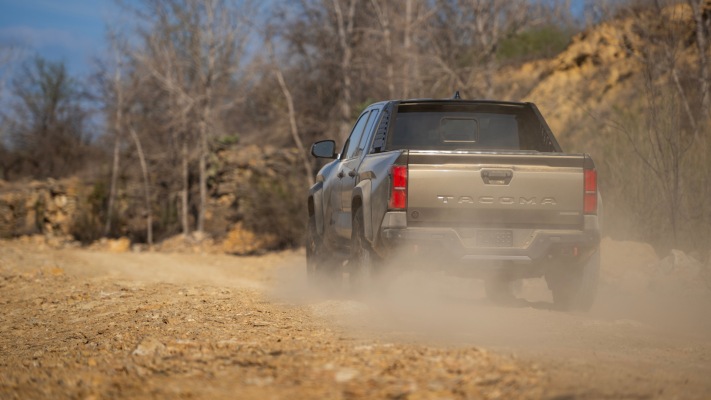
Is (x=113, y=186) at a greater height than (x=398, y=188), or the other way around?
(x=398, y=188)

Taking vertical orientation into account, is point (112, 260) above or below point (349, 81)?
below

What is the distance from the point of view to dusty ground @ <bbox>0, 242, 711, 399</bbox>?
5172 mm

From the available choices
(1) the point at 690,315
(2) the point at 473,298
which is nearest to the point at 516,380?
(1) the point at 690,315

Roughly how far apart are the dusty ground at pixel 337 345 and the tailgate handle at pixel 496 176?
4.00 ft

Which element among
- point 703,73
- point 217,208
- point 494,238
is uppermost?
point 703,73

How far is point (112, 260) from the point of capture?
2056 centimetres

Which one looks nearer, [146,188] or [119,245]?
[119,245]

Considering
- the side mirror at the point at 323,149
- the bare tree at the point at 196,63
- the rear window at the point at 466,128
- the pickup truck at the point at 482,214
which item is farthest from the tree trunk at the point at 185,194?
the pickup truck at the point at 482,214

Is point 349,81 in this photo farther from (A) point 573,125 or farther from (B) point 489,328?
(B) point 489,328

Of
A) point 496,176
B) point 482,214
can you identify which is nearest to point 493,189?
→ point 496,176

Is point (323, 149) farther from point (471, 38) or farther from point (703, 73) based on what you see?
point (471, 38)

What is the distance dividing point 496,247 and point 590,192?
999mm

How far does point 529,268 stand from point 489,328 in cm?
96

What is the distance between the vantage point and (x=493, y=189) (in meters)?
8.24
